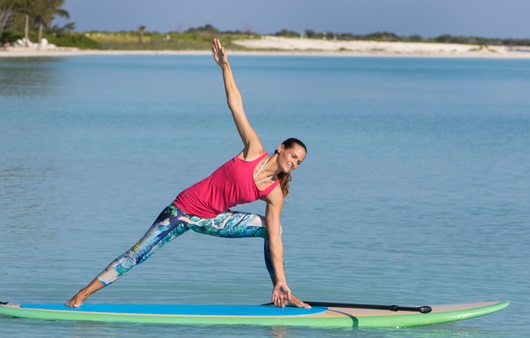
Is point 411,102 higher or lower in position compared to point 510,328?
higher

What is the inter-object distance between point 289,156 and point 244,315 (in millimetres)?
1384

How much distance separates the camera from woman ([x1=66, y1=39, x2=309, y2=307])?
320 inches

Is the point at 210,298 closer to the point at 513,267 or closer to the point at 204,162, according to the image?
the point at 513,267

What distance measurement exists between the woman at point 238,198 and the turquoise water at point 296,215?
73 cm

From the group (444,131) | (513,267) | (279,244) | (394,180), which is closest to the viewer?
(279,244)

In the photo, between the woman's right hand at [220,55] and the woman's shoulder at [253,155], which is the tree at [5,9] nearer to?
A: the woman's right hand at [220,55]

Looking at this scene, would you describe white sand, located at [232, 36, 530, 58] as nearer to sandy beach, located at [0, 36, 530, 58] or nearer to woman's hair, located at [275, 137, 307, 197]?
sandy beach, located at [0, 36, 530, 58]

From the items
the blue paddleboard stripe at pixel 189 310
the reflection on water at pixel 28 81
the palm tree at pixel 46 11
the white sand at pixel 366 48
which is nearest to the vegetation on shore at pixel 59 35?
the palm tree at pixel 46 11

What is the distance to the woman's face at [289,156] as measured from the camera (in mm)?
8039

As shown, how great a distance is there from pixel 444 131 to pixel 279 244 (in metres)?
26.0

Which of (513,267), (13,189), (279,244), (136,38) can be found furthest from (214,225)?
(136,38)

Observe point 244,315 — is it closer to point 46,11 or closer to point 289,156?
point 289,156

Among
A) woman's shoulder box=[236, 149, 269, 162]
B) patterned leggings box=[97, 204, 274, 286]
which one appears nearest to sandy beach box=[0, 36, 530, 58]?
patterned leggings box=[97, 204, 274, 286]

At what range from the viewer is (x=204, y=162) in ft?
72.1
